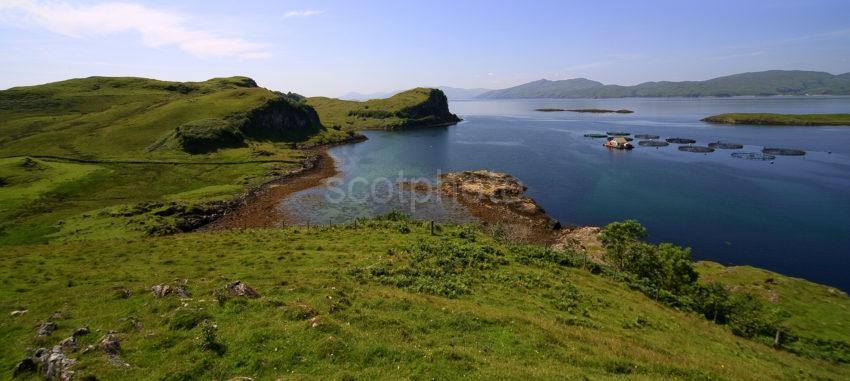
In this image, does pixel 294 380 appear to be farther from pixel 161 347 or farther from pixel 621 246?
pixel 621 246

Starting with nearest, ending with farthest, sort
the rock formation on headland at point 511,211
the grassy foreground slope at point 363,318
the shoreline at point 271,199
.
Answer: the grassy foreground slope at point 363,318 → the rock formation on headland at point 511,211 → the shoreline at point 271,199

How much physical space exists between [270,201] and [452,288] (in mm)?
66714

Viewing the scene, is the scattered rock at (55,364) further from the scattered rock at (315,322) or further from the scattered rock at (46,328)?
the scattered rock at (315,322)

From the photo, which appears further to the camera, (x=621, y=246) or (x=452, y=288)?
(x=621, y=246)

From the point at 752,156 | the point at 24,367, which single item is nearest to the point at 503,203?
the point at 24,367

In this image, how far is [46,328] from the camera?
72.2 ft

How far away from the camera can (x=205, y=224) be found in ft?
239

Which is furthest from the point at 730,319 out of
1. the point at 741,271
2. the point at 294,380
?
the point at 294,380

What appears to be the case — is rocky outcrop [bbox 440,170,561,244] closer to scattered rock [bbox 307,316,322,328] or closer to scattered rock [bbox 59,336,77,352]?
scattered rock [bbox 307,316,322,328]

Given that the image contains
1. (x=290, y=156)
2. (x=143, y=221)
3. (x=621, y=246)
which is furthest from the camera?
(x=290, y=156)

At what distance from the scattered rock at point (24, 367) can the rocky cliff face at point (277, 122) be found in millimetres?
148566

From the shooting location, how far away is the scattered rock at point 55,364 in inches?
667

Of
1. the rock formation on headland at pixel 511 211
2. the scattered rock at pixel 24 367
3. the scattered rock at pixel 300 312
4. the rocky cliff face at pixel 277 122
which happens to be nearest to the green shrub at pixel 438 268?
the scattered rock at pixel 300 312

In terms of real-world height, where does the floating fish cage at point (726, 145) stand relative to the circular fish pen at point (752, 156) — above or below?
above
